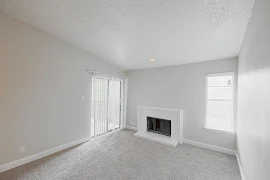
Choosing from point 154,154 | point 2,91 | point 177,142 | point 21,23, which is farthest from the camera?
point 177,142

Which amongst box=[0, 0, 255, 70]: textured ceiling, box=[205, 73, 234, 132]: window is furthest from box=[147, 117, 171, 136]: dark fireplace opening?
box=[0, 0, 255, 70]: textured ceiling

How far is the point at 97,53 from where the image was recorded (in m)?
3.70

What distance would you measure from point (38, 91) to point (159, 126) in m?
3.33

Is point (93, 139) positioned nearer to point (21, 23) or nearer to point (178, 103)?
point (178, 103)

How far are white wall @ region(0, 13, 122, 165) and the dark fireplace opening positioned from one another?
6.52 ft

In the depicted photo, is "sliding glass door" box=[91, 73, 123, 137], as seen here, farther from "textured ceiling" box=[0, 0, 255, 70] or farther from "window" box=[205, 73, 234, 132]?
"window" box=[205, 73, 234, 132]

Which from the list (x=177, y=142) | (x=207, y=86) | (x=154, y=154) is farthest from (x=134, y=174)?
(x=207, y=86)

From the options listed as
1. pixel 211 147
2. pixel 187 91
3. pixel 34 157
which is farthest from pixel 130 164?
pixel 187 91

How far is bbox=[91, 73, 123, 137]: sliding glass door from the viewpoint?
12.8 feet

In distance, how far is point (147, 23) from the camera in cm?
203

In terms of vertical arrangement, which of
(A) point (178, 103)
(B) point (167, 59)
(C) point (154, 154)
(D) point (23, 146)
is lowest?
(C) point (154, 154)

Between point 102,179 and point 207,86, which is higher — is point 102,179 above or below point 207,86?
below

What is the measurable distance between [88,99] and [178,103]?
101 inches

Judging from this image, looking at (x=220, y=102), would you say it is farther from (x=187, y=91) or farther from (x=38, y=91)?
(x=38, y=91)
